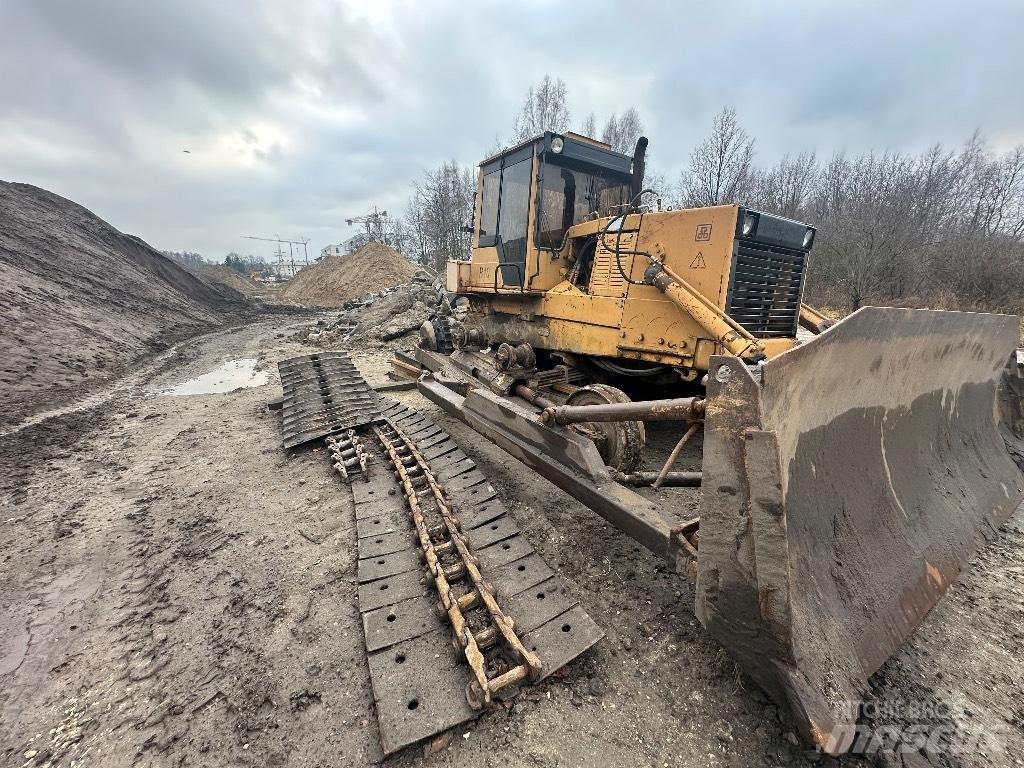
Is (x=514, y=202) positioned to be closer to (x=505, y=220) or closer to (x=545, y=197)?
(x=505, y=220)

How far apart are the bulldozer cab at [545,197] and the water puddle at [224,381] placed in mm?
5437

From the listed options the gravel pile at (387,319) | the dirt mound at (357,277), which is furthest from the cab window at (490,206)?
the dirt mound at (357,277)

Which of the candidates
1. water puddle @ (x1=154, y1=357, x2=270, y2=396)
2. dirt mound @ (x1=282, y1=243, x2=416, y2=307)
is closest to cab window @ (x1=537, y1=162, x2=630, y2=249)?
water puddle @ (x1=154, y1=357, x2=270, y2=396)

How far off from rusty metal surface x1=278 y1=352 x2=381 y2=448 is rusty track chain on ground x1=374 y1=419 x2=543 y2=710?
168cm

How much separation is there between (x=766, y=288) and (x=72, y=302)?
15.4m

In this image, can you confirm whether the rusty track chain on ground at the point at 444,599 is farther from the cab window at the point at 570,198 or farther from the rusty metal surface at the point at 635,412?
the cab window at the point at 570,198

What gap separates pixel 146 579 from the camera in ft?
9.34

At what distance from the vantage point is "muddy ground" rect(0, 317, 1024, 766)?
1.78 meters

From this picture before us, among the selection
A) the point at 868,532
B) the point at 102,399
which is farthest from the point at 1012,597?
the point at 102,399

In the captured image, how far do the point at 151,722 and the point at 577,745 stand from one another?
1.86 meters

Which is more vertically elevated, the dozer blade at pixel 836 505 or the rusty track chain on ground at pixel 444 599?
the dozer blade at pixel 836 505

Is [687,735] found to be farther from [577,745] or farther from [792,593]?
[792,593]

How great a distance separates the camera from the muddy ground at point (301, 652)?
178cm

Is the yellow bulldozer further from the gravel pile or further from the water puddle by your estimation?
the gravel pile
